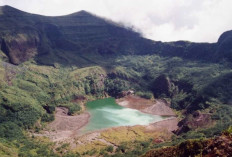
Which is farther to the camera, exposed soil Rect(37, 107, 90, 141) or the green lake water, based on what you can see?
the green lake water

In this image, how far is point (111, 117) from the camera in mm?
143125

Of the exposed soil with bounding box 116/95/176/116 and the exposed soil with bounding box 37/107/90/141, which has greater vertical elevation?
the exposed soil with bounding box 116/95/176/116

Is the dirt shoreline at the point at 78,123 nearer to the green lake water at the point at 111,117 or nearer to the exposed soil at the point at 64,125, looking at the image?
the exposed soil at the point at 64,125

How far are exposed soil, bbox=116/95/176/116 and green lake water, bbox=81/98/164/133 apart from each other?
535 cm

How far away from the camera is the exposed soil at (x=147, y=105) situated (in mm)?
156012

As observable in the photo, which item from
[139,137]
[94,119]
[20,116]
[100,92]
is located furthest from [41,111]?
[100,92]

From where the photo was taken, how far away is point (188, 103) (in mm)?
159125

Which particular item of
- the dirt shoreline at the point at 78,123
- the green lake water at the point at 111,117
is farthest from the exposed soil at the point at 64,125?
the green lake water at the point at 111,117

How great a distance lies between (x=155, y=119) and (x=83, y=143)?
2141 inches

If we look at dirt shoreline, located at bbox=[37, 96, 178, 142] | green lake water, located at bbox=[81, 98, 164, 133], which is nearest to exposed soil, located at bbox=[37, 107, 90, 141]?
dirt shoreline, located at bbox=[37, 96, 178, 142]

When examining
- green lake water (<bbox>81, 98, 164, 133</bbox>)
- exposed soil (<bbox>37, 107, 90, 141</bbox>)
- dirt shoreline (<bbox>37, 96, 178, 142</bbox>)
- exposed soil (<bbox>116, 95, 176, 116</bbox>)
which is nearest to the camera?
exposed soil (<bbox>37, 107, 90, 141</bbox>)

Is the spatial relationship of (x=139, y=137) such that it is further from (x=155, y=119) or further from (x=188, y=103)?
(x=188, y=103)

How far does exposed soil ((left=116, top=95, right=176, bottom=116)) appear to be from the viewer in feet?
512

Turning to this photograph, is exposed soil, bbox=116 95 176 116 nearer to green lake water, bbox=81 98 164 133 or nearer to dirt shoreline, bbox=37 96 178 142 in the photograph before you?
dirt shoreline, bbox=37 96 178 142
